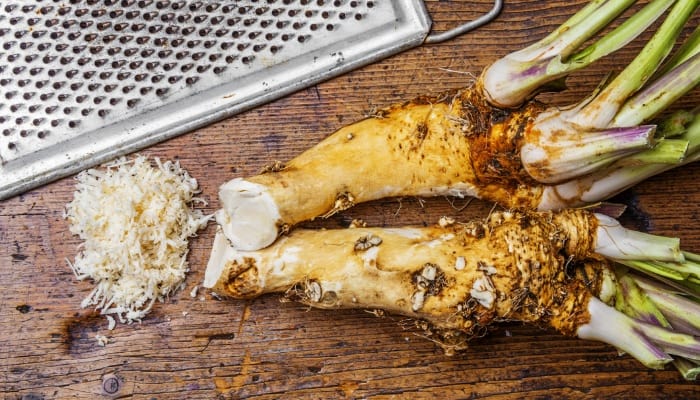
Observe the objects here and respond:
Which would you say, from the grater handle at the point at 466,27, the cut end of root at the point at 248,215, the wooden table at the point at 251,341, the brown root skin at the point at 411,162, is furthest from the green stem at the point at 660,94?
the cut end of root at the point at 248,215

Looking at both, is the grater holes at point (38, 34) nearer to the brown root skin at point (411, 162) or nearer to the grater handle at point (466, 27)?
the brown root skin at point (411, 162)

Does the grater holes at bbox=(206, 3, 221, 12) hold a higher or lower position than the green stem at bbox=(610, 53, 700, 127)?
higher

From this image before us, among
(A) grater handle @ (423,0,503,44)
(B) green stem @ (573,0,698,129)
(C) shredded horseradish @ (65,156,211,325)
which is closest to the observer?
(B) green stem @ (573,0,698,129)

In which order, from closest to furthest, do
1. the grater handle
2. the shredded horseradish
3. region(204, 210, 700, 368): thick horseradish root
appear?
1. region(204, 210, 700, 368): thick horseradish root
2. the shredded horseradish
3. the grater handle

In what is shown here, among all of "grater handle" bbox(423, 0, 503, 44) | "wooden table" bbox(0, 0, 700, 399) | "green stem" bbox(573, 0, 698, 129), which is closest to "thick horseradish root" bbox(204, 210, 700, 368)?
"wooden table" bbox(0, 0, 700, 399)

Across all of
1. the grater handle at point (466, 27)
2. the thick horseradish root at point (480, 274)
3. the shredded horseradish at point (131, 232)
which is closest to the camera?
the thick horseradish root at point (480, 274)

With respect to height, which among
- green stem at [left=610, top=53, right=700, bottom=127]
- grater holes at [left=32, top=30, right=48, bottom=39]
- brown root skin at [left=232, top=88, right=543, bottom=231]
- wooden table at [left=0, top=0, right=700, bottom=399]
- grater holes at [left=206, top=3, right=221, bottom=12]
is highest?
grater holes at [left=206, top=3, right=221, bottom=12]

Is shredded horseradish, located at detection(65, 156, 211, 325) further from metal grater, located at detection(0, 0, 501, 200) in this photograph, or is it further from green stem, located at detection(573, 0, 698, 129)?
green stem, located at detection(573, 0, 698, 129)
